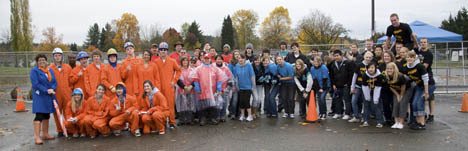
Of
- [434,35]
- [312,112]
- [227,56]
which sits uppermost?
[434,35]

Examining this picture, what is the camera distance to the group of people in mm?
7809

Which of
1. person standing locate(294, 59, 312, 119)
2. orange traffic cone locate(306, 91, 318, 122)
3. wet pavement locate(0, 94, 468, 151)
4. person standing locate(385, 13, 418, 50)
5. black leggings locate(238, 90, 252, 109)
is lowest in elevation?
wet pavement locate(0, 94, 468, 151)

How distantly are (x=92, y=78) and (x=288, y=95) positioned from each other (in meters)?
4.33

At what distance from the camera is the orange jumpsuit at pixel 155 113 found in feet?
26.0

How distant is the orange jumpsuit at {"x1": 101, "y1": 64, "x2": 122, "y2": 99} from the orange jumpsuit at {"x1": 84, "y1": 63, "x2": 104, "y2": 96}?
0.10 meters

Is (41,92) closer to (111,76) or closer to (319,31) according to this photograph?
(111,76)

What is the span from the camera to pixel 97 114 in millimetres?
7781

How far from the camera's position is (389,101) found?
8508 mm

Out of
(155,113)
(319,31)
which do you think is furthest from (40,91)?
(319,31)

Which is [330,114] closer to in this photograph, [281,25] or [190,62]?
[190,62]

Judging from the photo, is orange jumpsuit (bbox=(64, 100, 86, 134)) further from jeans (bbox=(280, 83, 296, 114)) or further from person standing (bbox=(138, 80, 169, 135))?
jeans (bbox=(280, 83, 296, 114))

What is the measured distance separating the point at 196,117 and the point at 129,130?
1.58 metres

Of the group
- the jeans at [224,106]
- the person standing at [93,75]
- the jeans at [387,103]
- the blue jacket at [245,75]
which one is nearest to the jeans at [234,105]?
the jeans at [224,106]

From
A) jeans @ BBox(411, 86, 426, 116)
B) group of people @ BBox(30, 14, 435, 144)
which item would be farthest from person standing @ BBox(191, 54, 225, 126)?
jeans @ BBox(411, 86, 426, 116)
